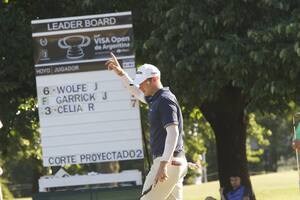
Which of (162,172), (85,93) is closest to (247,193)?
(85,93)

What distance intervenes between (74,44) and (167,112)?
5.47 metres

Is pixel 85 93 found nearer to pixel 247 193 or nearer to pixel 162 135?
pixel 162 135

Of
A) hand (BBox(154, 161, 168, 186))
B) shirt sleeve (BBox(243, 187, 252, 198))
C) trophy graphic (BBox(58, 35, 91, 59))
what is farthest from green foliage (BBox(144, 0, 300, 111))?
hand (BBox(154, 161, 168, 186))

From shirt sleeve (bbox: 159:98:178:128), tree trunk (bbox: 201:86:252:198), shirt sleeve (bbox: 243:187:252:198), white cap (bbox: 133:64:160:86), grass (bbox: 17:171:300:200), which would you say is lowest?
grass (bbox: 17:171:300:200)

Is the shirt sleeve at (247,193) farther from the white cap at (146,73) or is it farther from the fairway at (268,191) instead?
the white cap at (146,73)

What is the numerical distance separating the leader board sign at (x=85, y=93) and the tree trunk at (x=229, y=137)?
22.4ft

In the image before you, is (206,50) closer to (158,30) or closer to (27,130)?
(158,30)

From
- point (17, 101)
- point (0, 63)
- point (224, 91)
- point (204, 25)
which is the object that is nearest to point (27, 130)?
point (17, 101)

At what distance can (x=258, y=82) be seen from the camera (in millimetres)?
14047

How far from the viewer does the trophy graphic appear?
12742 mm

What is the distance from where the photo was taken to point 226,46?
45.5 ft

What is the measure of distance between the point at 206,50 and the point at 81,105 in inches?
114

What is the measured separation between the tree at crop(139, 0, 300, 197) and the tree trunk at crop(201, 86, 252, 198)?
3004 millimetres

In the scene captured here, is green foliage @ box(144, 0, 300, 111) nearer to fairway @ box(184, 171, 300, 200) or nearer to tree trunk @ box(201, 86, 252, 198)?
tree trunk @ box(201, 86, 252, 198)
